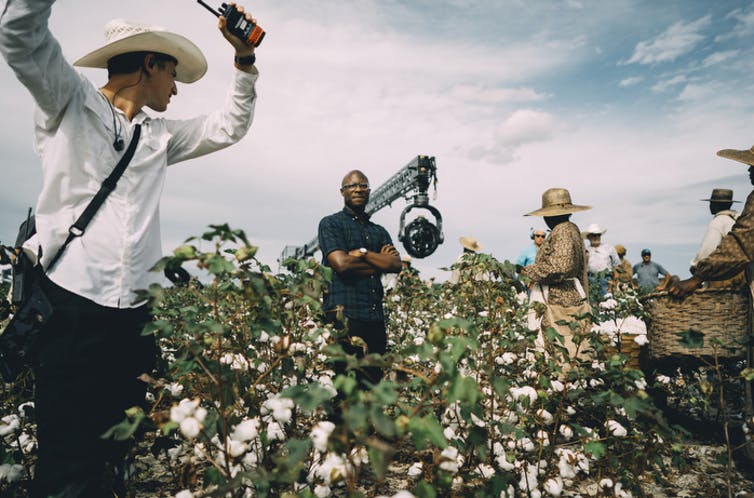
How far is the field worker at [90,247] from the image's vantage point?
5.16ft

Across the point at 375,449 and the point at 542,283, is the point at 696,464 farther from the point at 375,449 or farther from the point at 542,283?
the point at 375,449

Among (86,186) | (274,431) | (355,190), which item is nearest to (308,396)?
(274,431)

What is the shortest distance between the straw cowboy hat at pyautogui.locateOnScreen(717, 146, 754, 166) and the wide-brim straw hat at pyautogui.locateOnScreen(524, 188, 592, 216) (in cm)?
101

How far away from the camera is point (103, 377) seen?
1.69 m

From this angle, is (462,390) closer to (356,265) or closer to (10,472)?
(356,265)

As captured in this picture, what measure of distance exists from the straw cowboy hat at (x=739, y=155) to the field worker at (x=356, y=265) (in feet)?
7.47

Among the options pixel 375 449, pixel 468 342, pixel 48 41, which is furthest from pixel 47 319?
pixel 468 342

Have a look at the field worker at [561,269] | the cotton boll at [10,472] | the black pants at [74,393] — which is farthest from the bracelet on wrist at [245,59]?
the field worker at [561,269]

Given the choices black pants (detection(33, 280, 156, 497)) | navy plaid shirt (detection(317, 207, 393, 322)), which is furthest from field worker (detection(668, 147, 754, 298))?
black pants (detection(33, 280, 156, 497))

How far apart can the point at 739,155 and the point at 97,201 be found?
366cm

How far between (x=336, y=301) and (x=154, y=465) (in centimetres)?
160

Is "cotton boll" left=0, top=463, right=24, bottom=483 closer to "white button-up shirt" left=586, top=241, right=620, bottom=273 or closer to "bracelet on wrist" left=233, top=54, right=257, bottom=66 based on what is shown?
"bracelet on wrist" left=233, top=54, right=257, bottom=66

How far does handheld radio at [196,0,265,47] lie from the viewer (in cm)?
191

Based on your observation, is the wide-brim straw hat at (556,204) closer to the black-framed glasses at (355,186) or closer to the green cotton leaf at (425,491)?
the black-framed glasses at (355,186)
